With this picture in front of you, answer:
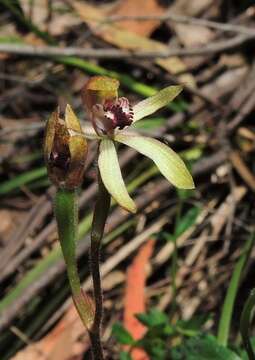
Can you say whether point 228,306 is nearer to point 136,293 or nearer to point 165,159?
point 136,293

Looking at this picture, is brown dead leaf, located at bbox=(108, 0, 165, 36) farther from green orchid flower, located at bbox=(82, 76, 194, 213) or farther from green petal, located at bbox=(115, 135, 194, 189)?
green petal, located at bbox=(115, 135, 194, 189)

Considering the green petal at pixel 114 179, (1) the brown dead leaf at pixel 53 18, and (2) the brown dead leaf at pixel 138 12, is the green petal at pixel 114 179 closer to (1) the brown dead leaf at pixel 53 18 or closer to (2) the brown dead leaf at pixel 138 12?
(2) the brown dead leaf at pixel 138 12

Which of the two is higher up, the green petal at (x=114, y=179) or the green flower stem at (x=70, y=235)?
the green petal at (x=114, y=179)

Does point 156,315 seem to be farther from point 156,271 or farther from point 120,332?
point 156,271

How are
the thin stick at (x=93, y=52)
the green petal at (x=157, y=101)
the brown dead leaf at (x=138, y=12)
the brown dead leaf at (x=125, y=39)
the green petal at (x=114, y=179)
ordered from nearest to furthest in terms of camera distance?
the green petal at (x=114, y=179)
the green petal at (x=157, y=101)
the thin stick at (x=93, y=52)
the brown dead leaf at (x=125, y=39)
the brown dead leaf at (x=138, y=12)

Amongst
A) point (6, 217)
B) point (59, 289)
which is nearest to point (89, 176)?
point (6, 217)

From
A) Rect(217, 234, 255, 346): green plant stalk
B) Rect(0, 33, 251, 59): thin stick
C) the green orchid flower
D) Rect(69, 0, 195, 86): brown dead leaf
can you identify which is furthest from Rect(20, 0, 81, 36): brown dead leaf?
the green orchid flower

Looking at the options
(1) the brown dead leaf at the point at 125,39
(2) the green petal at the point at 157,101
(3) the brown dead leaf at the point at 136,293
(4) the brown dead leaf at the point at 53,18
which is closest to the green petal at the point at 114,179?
(2) the green petal at the point at 157,101
